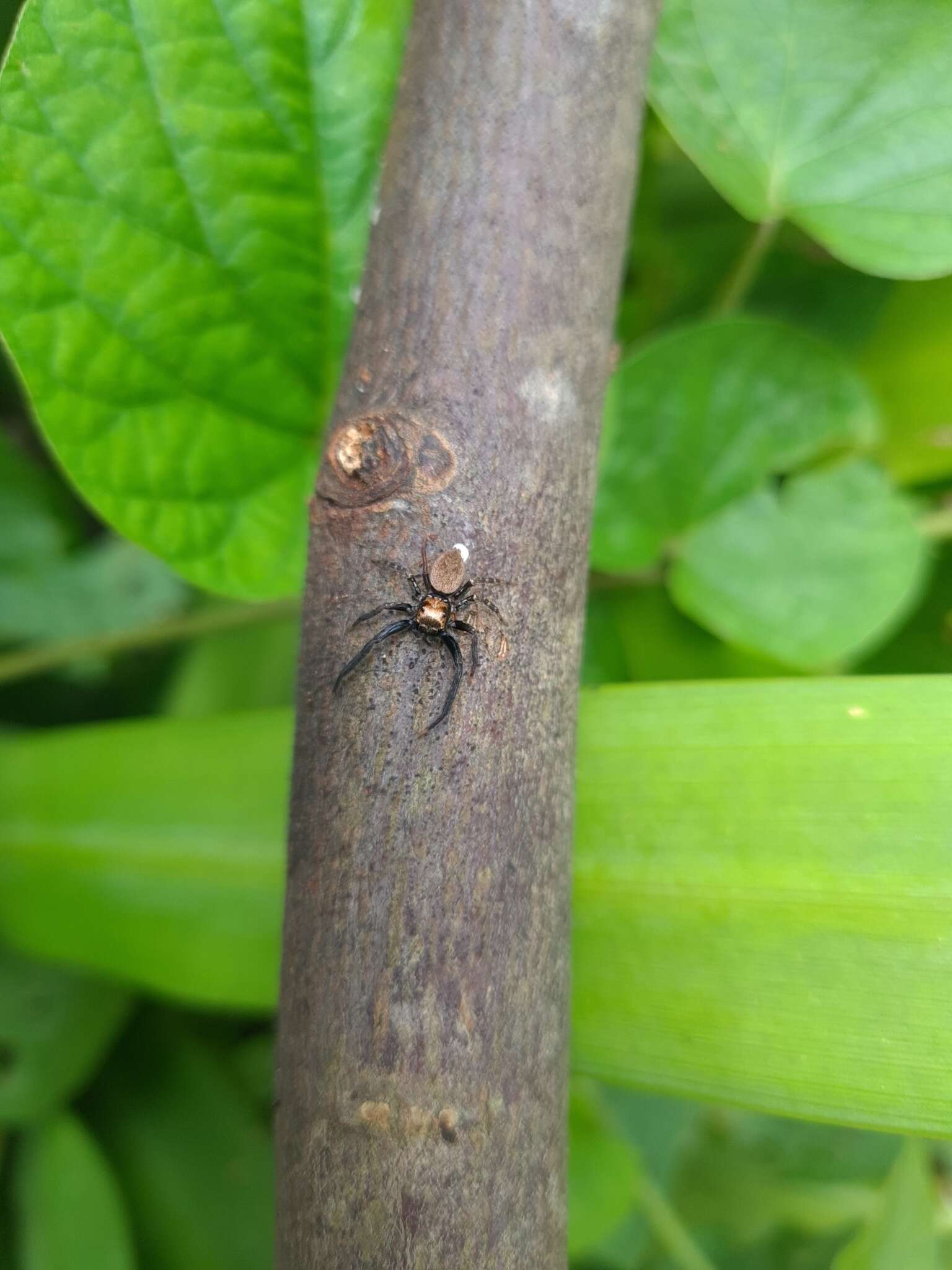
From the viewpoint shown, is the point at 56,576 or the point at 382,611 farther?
the point at 56,576

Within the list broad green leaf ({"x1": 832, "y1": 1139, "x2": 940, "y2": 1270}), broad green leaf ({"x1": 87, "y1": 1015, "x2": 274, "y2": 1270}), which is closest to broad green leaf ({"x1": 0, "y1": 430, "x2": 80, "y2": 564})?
broad green leaf ({"x1": 87, "y1": 1015, "x2": 274, "y2": 1270})

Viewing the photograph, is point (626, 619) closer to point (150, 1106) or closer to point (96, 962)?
point (96, 962)

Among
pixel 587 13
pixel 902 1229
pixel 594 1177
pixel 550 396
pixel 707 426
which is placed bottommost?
pixel 594 1177

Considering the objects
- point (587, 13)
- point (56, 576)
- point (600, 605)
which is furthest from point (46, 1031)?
point (587, 13)

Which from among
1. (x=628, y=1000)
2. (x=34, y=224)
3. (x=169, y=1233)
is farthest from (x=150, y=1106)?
(x=34, y=224)

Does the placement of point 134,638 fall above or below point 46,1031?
above

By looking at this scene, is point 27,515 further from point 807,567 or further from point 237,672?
point 807,567
